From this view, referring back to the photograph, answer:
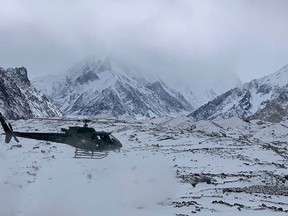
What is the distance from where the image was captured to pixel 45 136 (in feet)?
109

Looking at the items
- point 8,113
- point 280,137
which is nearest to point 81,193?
point 280,137

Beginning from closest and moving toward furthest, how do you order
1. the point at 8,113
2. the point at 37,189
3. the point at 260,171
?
the point at 37,189, the point at 260,171, the point at 8,113

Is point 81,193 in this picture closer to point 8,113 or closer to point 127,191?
point 127,191

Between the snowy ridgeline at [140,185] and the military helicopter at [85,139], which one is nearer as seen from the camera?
the snowy ridgeline at [140,185]

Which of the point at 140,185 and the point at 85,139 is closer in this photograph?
the point at 85,139

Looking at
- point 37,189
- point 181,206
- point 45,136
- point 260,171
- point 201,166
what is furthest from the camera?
point 201,166

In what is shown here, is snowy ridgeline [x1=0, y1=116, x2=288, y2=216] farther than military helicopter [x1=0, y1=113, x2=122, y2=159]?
No

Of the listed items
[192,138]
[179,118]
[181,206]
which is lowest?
[181,206]

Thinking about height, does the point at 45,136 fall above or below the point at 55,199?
above

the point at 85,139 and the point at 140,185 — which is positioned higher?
the point at 85,139

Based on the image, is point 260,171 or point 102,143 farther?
point 260,171

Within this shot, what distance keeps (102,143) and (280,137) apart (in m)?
84.3

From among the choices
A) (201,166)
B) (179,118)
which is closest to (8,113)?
(179,118)

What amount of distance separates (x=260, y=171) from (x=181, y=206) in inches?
762
